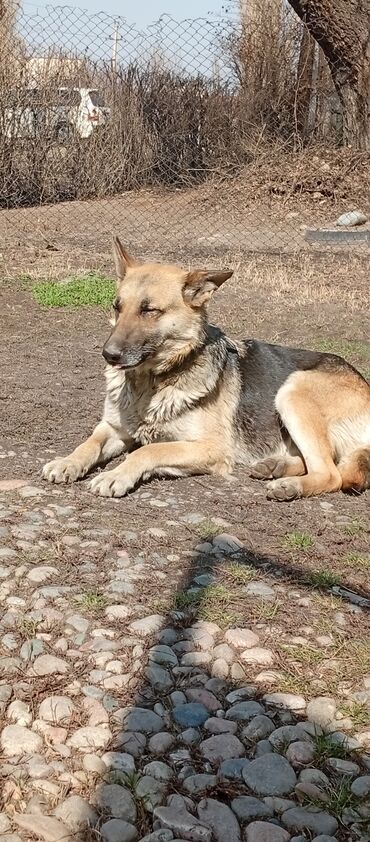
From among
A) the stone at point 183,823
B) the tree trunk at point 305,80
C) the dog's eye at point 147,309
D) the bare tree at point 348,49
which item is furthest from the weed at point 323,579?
the tree trunk at point 305,80

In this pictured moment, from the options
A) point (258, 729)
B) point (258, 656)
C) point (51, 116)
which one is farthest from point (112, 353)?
point (51, 116)

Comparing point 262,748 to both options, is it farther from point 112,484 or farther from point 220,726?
point 112,484

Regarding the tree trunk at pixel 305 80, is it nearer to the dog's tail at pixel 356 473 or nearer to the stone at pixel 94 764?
the dog's tail at pixel 356 473

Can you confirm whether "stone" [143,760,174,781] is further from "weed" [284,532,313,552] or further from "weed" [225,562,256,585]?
"weed" [284,532,313,552]

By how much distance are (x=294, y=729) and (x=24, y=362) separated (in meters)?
5.19

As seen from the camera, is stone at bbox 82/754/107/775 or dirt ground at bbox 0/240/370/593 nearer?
stone at bbox 82/754/107/775

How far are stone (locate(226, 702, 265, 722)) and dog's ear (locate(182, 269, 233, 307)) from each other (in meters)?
2.93

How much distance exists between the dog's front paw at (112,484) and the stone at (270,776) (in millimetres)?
2207

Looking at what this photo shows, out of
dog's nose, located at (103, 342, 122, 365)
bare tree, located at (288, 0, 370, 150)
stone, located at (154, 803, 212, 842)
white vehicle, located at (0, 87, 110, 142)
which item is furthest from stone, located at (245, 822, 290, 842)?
bare tree, located at (288, 0, 370, 150)

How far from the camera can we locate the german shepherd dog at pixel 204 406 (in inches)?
194

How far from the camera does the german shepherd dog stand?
194 inches

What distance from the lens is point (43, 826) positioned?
7.25 ft

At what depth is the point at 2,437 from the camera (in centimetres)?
546

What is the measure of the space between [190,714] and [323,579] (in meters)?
1.12
